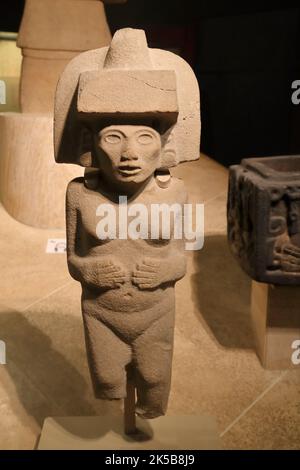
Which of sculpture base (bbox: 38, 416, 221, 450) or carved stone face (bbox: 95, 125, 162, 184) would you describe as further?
sculpture base (bbox: 38, 416, 221, 450)

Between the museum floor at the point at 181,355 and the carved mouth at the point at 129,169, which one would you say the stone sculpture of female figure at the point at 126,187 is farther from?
the museum floor at the point at 181,355

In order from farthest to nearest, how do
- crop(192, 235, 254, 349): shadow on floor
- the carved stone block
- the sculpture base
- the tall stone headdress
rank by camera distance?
1. crop(192, 235, 254, 349): shadow on floor
2. the carved stone block
3. the sculpture base
4. the tall stone headdress

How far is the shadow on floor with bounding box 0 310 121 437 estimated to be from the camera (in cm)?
212

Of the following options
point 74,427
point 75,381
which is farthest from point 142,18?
point 74,427

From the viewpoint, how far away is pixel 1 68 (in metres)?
3.56

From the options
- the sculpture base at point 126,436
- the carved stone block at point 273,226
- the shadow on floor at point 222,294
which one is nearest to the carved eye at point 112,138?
the carved stone block at point 273,226

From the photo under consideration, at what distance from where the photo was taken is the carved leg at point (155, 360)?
162 centimetres

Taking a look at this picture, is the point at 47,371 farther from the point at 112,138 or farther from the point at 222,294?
the point at 112,138

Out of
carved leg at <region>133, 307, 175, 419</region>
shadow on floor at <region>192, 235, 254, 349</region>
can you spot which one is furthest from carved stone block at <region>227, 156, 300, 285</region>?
carved leg at <region>133, 307, 175, 419</region>

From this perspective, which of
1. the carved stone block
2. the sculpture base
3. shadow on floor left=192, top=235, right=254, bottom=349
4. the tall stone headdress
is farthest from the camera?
shadow on floor left=192, top=235, right=254, bottom=349

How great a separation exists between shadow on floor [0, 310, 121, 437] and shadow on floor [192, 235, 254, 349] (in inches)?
24.6

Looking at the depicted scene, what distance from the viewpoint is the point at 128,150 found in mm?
1438

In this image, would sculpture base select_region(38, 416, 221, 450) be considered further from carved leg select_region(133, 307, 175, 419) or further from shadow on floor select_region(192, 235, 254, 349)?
shadow on floor select_region(192, 235, 254, 349)
